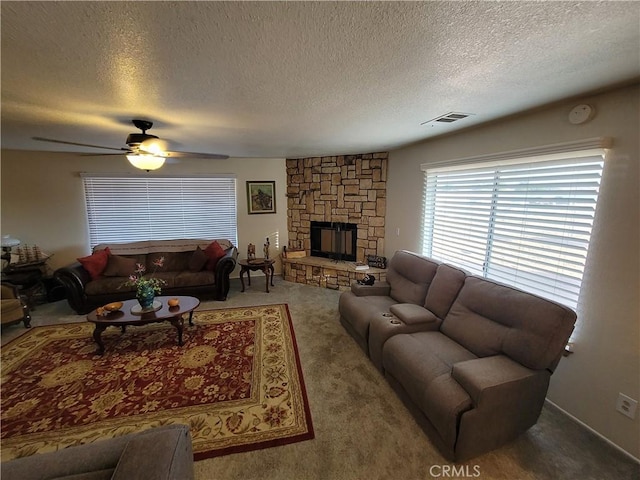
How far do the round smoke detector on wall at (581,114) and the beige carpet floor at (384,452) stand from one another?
2.18 metres

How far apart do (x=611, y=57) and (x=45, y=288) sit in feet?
21.2

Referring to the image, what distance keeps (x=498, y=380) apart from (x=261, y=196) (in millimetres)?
4510

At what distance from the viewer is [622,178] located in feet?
5.62

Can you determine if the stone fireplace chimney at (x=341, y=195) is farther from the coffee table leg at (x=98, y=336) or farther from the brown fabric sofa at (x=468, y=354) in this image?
the coffee table leg at (x=98, y=336)

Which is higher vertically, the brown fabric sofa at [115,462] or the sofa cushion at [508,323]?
the sofa cushion at [508,323]

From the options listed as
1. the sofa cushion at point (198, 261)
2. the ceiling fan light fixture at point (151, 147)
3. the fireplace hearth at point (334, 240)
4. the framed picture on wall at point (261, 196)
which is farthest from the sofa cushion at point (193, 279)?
the ceiling fan light fixture at point (151, 147)

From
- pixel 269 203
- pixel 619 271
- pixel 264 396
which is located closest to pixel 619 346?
pixel 619 271

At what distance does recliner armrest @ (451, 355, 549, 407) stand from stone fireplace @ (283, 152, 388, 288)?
2606mm

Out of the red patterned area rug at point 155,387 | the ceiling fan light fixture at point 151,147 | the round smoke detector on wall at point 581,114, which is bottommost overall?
the red patterned area rug at point 155,387

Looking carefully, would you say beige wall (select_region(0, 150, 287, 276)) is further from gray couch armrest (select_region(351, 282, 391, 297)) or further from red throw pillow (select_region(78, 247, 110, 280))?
gray couch armrest (select_region(351, 282, 391, 297))

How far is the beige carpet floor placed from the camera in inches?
62.4

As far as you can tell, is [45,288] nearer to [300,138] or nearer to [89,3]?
[300,138]

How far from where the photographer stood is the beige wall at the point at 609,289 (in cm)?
167

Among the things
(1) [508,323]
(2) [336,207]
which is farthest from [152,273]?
(1) [508,323]
